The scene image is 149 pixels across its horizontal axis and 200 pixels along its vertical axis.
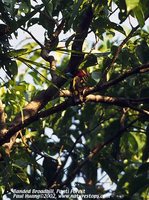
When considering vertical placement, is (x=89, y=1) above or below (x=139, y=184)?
above

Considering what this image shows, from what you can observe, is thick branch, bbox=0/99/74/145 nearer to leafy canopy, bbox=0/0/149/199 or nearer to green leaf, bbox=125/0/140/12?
leafy canopy, bbox=0/0/149/199

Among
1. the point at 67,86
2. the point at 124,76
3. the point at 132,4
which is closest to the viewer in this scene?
the point at 132,4

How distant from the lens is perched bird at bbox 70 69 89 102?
147cm

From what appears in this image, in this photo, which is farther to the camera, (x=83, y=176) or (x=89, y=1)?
(x=83, y=176)

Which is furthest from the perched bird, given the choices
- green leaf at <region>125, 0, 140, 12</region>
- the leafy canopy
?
green leaf at <region>125, 0, 140, 12</region>

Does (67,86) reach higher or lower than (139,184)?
higher

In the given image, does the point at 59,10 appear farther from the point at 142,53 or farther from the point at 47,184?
the point at 47,184

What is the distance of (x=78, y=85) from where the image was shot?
1491 millimetres

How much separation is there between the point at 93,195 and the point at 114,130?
1.36ft

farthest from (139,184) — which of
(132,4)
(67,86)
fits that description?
(132,4)

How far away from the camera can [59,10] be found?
1621 millimetres

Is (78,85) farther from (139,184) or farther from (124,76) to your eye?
(139,184)

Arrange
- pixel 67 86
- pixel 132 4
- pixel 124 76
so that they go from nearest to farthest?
1. pixel 132 4
2. pixel 124 76
3. pixel 67 86

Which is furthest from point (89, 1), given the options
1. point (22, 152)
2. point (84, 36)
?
point (22, 152)
